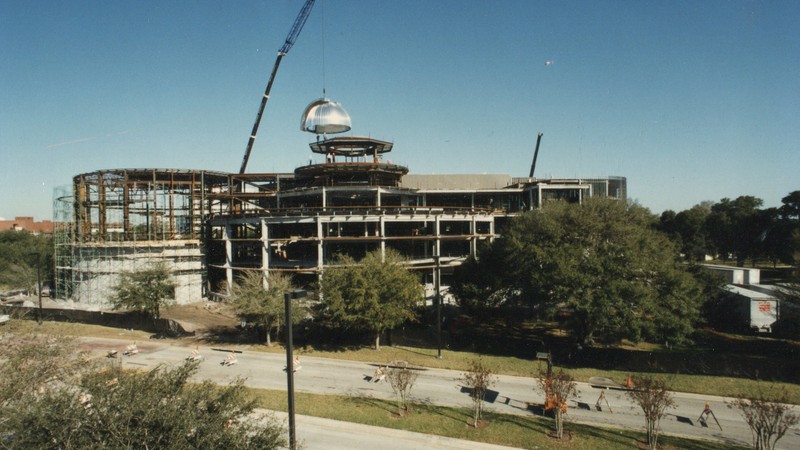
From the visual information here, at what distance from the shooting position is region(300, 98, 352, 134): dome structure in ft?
176

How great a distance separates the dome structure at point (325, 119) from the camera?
53781mm

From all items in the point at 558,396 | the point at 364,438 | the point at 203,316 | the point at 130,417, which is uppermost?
the point at 130,417

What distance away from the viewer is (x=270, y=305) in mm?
28688

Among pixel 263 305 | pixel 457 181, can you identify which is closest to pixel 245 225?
pixel 263 305

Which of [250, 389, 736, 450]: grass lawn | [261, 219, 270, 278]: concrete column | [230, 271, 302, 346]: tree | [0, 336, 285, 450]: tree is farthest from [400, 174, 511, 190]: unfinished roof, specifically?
[0, 336, 285, 450]: tree

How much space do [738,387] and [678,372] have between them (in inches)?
122

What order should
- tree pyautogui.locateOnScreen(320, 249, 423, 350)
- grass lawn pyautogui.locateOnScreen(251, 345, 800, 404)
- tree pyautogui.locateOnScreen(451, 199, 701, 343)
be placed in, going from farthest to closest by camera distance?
tree pyautogui.locateOnScreen(320, 249, 423, 350)
tree pyautogui.locateOnScreen(451, 199, 701, 343)
grass lawn pyautogui.locateOnScreen(251, 345, 800, 404)

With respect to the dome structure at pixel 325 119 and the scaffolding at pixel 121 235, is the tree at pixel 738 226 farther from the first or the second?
the scaffolding at pixel 121 235

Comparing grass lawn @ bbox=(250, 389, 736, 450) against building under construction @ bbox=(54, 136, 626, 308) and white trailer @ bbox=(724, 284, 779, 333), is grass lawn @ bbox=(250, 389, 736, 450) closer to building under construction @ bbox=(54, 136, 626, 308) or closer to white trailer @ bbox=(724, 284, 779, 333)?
building under construction @ bbox=(54, 136, 626, 308)

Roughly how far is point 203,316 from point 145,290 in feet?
19.7

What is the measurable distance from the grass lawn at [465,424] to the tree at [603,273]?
1018 centimetres

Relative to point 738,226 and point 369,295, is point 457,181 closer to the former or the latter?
point 369,295

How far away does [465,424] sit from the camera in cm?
1714

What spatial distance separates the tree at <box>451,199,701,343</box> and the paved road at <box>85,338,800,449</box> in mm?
5246
